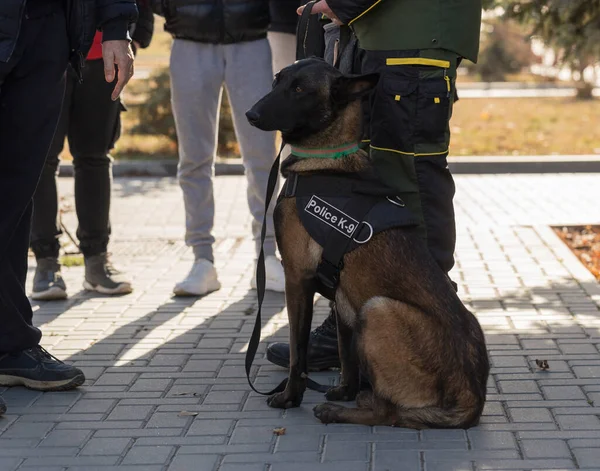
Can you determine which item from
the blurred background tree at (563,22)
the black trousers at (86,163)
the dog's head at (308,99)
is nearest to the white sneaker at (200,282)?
the black trousers at (86,163)

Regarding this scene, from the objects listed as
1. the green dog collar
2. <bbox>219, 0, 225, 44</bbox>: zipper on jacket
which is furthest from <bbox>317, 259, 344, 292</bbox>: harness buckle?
<bbox>219, 0, 225, 44</bbox>: zipper on jacket

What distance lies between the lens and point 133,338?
5.73 m

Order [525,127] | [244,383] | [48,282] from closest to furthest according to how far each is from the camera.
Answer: [244,383] < [48,282] < [525,127]

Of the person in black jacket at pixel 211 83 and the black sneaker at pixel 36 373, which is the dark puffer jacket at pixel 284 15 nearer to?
the person in black jacket at pixel 211 83

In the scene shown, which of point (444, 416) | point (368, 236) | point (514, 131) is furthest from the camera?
point (514, 131)

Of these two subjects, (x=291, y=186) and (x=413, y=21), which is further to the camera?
(x=413, y=21)

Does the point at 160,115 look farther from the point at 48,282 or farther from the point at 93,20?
the point at 93,20

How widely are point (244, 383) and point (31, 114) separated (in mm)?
1529

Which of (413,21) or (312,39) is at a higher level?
(413,21)

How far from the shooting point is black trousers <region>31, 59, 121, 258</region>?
6320 millimetres

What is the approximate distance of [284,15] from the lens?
6641 mm

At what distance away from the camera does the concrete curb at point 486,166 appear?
1238 cm

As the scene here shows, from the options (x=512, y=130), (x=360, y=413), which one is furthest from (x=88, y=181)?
(x=512, y=130)

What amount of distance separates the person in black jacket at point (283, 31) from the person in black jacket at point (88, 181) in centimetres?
76
